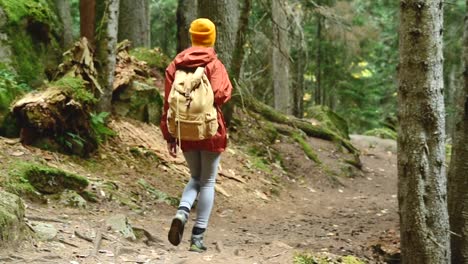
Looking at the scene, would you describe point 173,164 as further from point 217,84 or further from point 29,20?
point 217,84

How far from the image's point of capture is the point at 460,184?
20.0ft

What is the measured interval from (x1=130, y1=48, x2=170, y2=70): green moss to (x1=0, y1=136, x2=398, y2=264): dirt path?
144 inches

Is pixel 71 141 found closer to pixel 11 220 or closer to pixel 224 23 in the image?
pixel 11 220

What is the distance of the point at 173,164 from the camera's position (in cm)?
895

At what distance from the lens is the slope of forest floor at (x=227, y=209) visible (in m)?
5.01

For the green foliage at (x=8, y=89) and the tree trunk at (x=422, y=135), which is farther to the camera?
the green foliage at (x=8, y=89)

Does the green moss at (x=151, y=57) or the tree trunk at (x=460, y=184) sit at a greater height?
the green moss at (x=151, y=57)

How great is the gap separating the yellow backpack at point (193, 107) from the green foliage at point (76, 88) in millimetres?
2642

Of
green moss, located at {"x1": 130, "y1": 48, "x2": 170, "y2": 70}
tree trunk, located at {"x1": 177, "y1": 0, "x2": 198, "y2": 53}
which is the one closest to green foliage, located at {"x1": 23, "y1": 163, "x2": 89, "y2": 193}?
green moss, located at {"x1": 130, "y1": 48, "x2": 170, "y2": 70}

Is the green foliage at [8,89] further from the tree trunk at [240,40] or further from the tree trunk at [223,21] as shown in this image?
the tree trunk at [240,40]

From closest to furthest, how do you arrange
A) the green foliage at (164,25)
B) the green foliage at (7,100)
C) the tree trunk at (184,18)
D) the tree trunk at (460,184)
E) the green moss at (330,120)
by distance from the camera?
1. the tree trunk at (460,184)
2. the green foliage at (7,100)
3. the tree trunk at (184,18)
4. the green moss at (330,120)
5. the green foliage at (164,25)

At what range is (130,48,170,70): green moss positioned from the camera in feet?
38.4

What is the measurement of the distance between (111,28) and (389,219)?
5027 mm

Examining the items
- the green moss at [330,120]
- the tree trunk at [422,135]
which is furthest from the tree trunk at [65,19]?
the green moss at [330,120]
